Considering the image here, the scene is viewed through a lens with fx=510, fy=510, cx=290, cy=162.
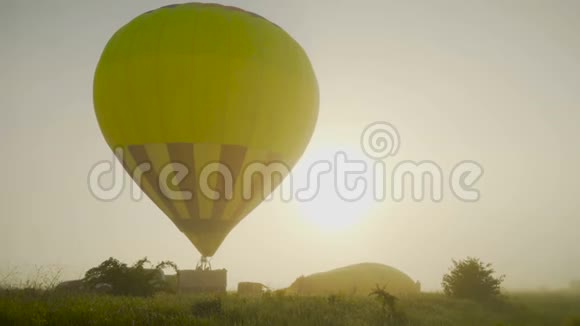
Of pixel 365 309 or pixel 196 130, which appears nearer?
pixel 365 309

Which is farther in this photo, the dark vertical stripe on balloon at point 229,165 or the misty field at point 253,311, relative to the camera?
the dark vertical stripe on balloon at point 229,165

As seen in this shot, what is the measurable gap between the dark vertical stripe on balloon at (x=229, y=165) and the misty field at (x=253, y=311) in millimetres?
6030

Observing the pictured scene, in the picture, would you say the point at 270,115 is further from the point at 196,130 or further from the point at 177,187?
the point at 177,187

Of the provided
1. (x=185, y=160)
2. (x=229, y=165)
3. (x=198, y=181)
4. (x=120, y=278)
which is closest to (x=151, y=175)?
(x=185, y=160)

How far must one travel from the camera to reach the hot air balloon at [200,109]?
21.9 metres

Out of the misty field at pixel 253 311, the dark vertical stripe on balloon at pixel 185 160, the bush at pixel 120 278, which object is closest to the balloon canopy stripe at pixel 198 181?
the dark vertical stripe on balloon at pixel 185 160

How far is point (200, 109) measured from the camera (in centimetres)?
2181

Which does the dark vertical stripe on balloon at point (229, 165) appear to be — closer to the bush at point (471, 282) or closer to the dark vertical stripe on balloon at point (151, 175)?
the dark vertical stripe on balloon at point (151, 175)

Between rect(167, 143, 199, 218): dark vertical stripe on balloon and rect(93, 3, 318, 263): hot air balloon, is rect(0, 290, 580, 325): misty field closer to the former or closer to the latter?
rect(93, 3, 318, 263): hot air balloon

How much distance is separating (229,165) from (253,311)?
9.34 meters

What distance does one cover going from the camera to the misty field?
11.3 meters

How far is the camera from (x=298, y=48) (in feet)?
83.8

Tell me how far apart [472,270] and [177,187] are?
45.3ft

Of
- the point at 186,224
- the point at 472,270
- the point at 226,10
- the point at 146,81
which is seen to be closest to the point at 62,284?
the point at 186,224
